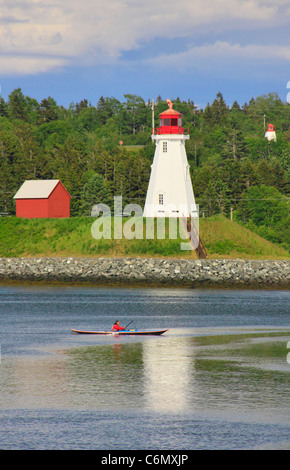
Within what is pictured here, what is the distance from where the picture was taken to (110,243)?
81625 millimetres

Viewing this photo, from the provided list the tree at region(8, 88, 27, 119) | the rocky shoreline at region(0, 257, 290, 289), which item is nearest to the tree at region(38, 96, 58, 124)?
the tree at region(8, 88, 27, 119)

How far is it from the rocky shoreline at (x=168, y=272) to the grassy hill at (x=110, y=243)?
120 inches

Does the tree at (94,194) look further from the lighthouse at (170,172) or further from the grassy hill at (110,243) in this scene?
the lighthouse at (170,172)

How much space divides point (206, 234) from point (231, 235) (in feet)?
10.2

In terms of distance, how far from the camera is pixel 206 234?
8156cm

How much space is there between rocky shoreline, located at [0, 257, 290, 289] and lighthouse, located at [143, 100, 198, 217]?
25.6 ft

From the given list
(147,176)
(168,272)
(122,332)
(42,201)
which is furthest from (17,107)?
(122,332)

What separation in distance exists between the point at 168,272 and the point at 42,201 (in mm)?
24231

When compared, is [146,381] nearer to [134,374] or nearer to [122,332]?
[134,374]

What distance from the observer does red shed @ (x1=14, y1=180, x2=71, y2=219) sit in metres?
91.2

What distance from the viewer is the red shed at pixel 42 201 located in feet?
299

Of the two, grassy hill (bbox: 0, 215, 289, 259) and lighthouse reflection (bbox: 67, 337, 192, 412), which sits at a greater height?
grassy hill (bbox: 0, 215, 289, 259)

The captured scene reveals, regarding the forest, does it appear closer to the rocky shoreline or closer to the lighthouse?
the lighthouse

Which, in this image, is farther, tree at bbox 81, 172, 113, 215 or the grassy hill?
tree at bbox 81, 172, 113, 215
